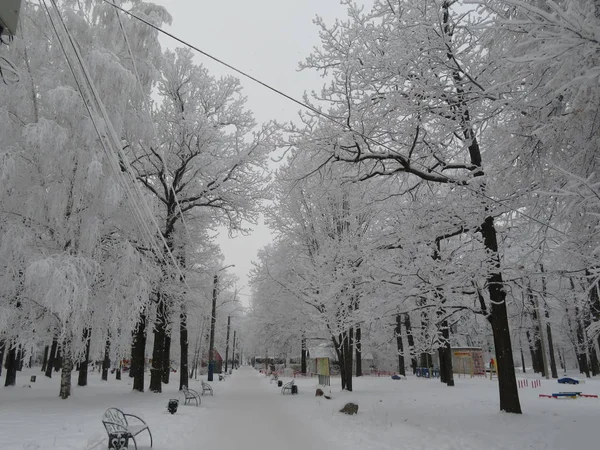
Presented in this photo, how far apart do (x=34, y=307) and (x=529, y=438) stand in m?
12.7

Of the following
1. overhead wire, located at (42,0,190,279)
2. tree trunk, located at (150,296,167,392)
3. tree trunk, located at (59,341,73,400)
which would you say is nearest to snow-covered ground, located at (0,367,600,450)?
tree trunk, located at (59,341,73,400)

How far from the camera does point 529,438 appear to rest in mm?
7523

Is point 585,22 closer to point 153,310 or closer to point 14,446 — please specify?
point 14,446

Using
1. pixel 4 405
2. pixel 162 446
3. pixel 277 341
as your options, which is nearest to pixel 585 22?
pixel 162 446

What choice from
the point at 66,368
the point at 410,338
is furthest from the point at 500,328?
the point at 410,338

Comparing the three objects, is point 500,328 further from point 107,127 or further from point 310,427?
point 107,127

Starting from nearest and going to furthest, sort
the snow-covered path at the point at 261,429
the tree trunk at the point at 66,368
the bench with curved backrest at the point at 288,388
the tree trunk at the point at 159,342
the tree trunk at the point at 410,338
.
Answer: the snow-covered path at the point at 261,429 → the tree trunk at the point at 66,368 → the tree trunk at the point at 410,338 → the tree trunk at the point at 159,342 → the bench with curved backrest at the point at 288,388

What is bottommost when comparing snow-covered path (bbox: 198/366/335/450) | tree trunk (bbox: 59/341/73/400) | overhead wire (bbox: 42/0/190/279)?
snow-covered path (bbox: 198/366/335/450)

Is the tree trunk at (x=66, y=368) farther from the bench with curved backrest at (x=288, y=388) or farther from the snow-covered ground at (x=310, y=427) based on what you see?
the bench with curved backrest at (x=288, y=388)

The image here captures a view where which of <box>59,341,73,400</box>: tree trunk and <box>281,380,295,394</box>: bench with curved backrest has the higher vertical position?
<box>59,341,73,400</box>: tree trunk

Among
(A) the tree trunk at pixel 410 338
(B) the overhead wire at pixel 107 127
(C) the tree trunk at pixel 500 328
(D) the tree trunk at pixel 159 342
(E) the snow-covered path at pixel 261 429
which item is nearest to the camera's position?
(B) the overhead wire at pixel 107 127

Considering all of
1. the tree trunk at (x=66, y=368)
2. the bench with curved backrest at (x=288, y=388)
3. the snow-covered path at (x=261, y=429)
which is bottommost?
the bench with curved backrest at (x=288, y=388)

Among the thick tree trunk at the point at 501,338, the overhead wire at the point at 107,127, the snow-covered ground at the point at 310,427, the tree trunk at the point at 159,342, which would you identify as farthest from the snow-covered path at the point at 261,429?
the tree trunk at the point at 159,342

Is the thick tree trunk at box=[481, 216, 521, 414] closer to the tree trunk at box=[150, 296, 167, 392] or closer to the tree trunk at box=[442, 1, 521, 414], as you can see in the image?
the tree trunk at box=[442, 1, 521, 414]
